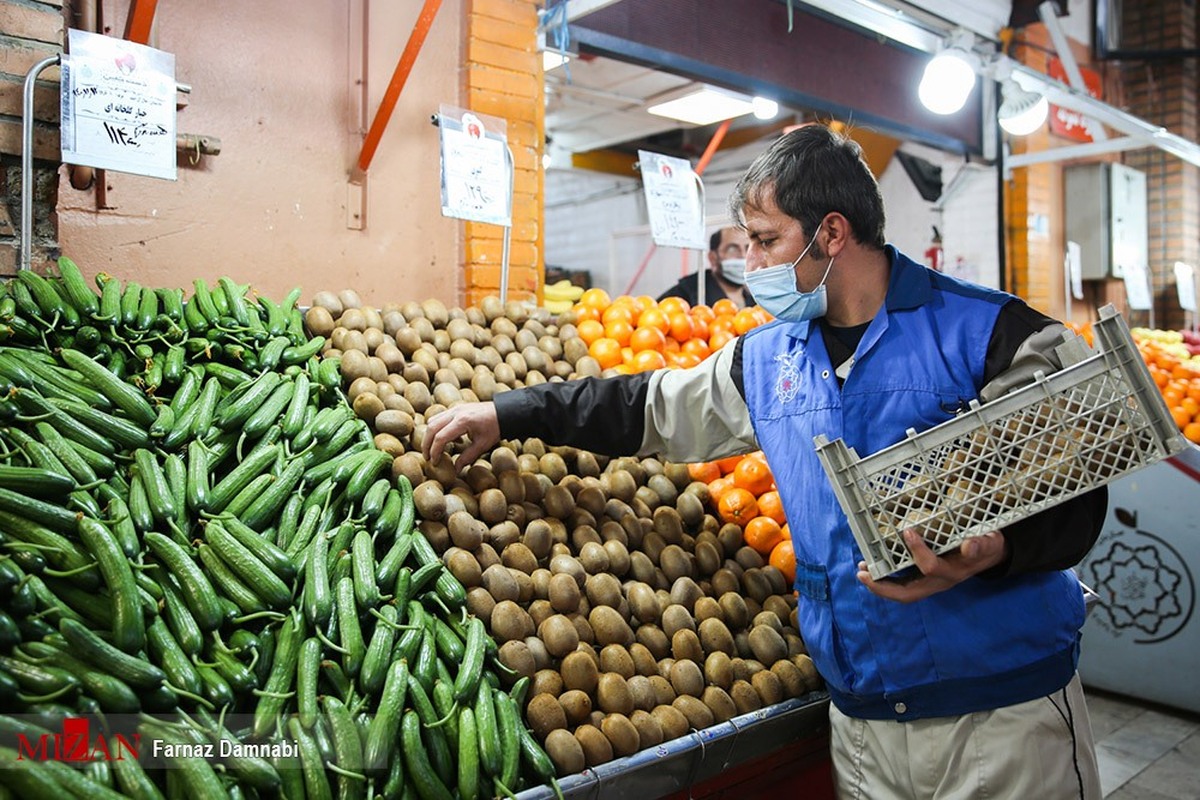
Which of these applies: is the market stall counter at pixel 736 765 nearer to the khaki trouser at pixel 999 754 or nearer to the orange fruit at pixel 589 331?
the khaki trouser at pixel 999 754

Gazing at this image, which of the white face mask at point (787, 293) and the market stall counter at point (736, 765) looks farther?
the white face mask at point (787, 293)

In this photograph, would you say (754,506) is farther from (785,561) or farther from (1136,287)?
(1136,287)

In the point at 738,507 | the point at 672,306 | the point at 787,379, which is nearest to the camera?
the point at 787,379

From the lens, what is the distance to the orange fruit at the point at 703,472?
10.8ft

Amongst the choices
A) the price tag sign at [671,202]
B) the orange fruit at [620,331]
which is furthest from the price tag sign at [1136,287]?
the orange fruit at [620,331]

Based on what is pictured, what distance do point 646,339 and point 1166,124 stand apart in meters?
10.6

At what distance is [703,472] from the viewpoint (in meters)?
3.32

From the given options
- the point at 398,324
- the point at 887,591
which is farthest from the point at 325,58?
the point at 887,591

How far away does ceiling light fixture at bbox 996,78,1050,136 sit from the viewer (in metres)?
6.53

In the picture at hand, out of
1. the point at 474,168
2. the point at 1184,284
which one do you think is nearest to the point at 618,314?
the point at 474,168

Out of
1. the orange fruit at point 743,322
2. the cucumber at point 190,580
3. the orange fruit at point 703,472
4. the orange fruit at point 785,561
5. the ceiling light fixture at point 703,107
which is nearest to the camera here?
the cucumber at point 190,580

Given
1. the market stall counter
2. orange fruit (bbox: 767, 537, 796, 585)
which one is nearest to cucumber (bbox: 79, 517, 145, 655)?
the market stall counter

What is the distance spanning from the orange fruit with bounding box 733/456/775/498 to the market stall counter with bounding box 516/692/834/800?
84 cm

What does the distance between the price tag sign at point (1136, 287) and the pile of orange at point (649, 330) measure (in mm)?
7243
